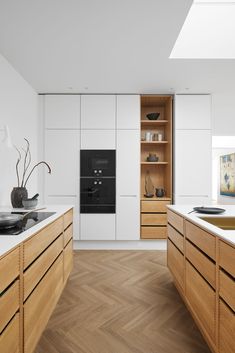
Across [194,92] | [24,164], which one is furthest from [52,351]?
[194,92]

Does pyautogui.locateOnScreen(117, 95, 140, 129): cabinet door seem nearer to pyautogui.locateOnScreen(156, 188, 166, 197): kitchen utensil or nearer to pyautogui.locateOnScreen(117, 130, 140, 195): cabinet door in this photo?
pyautogui.locateOnScreen(117, 130, 140, 195): cabinet door

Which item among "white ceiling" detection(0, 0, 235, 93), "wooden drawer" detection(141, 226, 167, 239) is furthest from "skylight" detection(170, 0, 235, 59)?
"wooden drawer" detection(141, 226, 167, 239)

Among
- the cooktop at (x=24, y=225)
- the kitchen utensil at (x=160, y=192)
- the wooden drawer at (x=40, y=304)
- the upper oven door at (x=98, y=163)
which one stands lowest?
the wooden drawer at (x=40, y=304)

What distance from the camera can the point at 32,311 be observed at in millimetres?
1426

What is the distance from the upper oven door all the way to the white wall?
81 centimetres

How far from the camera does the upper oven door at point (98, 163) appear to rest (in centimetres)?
389

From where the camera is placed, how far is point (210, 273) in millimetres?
1503

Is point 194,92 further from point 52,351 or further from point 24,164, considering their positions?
point 52,351

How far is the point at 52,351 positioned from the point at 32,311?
1.49 ft

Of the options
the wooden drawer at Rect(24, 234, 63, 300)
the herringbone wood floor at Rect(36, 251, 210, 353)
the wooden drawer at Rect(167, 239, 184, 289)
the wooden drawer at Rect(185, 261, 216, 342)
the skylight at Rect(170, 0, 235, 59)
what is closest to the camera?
the wooden drawer at Rect(24, 234, 63, 300)

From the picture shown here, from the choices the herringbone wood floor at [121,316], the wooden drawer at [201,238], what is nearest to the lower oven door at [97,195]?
the herringbone wood floor at [121,316]

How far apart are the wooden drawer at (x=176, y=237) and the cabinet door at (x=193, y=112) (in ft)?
6.40

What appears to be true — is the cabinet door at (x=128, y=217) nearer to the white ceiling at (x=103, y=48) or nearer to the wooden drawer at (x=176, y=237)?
the wooden drawer at (x=176, y=237)

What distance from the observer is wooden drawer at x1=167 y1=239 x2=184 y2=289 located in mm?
2168
